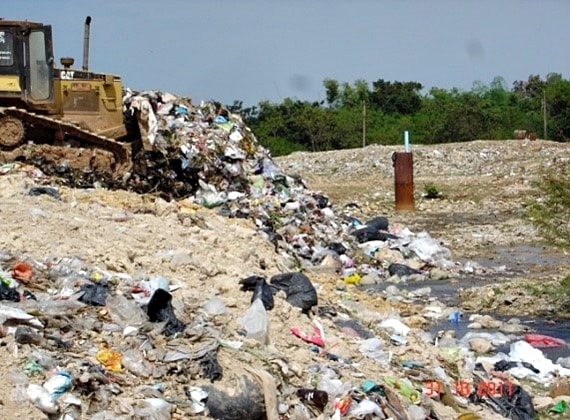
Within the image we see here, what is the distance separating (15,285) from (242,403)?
6.02 feet

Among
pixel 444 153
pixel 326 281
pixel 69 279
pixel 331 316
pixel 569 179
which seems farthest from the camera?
pixel 444 153

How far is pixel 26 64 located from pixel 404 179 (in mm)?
7441

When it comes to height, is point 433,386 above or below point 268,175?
below

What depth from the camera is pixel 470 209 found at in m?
21.0

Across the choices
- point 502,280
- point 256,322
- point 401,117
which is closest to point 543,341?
point 256,322

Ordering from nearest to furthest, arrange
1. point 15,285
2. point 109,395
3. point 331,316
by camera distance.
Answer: point 109,395 → point 15,285 → point 331,316

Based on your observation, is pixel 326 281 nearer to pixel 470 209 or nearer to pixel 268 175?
pixel 268 175

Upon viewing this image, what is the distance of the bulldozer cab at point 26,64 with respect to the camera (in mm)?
14914

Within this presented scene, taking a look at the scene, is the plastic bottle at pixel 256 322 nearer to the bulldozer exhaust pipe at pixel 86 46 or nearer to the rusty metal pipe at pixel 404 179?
the bulldozer exhaust pipe at pixel 86 46

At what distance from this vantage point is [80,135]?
15.1 meters

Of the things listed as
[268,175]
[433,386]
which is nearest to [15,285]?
[433,386]

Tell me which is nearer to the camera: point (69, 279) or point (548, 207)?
point (69, 279)

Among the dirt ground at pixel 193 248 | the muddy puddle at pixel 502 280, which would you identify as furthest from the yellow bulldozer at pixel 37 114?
the muddy puddle at pixel 502 280

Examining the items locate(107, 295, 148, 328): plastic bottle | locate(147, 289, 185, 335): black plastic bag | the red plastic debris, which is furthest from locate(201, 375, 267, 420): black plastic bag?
the red plastic debris
